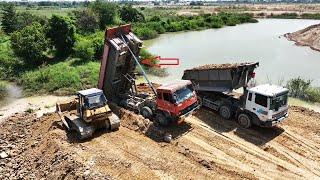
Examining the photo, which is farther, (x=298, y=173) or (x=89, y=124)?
(x=89, y=124)

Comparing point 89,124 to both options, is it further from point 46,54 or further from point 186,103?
point 46,54

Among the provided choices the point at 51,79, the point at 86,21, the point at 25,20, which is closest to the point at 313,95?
the point at 51,79

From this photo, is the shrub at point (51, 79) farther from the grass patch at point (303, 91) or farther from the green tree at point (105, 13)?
the green tree at point (105, 13)

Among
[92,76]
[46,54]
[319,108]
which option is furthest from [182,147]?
[46,54]

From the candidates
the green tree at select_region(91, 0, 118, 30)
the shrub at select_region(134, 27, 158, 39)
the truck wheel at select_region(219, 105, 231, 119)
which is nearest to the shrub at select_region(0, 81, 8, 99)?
the truck wheel at select_region(219, 105, 231, 119)

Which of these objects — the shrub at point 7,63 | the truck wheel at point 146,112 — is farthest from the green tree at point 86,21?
A: the truck wheel at point 146,112

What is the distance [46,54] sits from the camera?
3688 cm

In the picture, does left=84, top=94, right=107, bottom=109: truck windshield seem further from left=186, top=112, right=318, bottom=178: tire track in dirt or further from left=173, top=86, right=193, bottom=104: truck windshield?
left=186, top=112, right=318, bottom=178: tire track in dirt

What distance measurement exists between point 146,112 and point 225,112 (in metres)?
3.92

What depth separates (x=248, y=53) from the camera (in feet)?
131

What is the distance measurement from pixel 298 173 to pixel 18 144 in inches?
464

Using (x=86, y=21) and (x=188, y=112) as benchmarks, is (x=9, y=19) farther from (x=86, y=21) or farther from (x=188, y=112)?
(x=188, y=112)

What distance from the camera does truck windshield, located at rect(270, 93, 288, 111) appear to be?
16.7 m

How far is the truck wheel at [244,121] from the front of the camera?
17.8 metres
